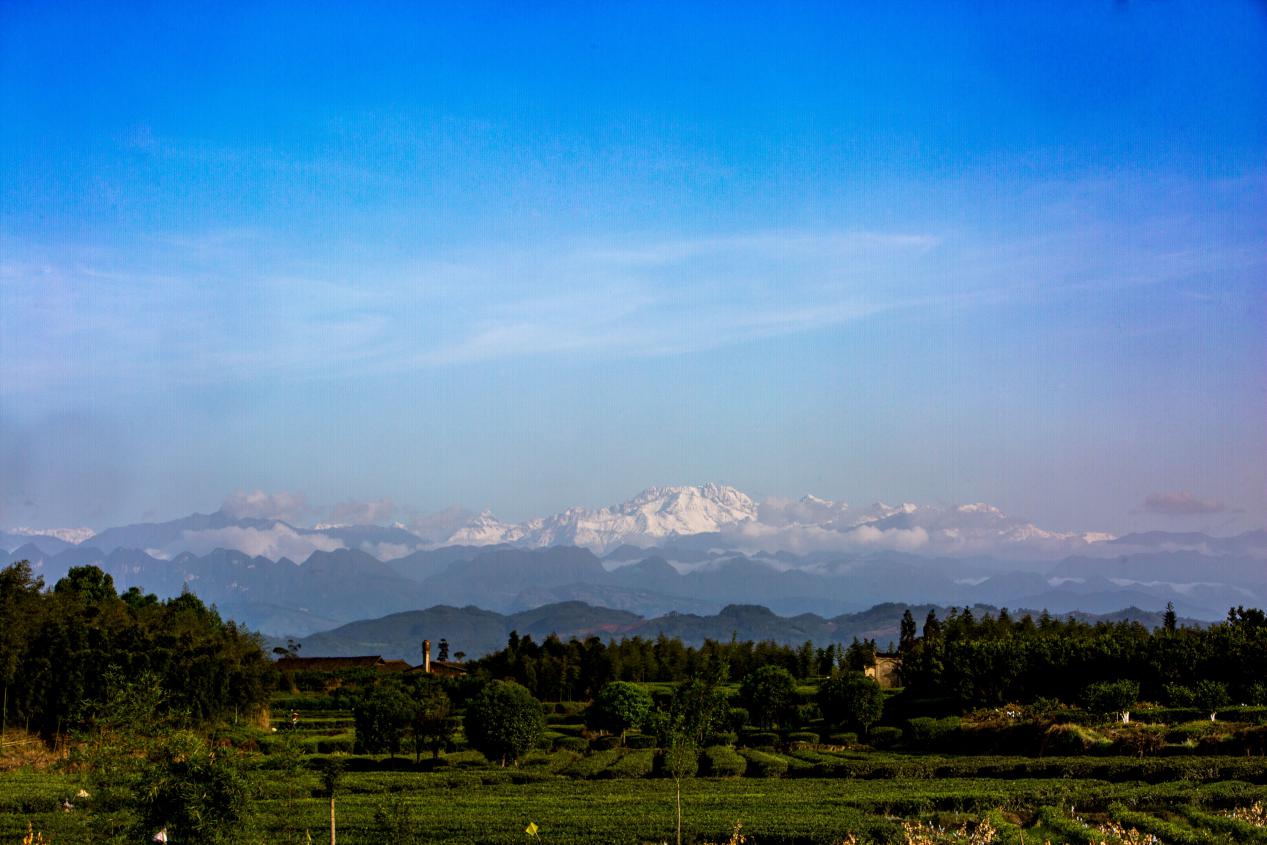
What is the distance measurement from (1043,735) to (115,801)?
37034mm

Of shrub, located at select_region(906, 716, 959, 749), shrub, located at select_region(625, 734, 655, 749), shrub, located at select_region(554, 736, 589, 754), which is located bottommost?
shrub, located at select_region(625, 734, 655, 749)

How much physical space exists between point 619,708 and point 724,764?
10.7 m

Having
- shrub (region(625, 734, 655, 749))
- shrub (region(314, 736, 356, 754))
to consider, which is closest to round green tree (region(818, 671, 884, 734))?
shrub (region(625, 734, 655, 749))

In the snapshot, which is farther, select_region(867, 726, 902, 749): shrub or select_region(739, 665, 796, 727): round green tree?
select_region(739, 665, 796, 727): round green tree

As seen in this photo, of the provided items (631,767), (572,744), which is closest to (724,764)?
(631,767)

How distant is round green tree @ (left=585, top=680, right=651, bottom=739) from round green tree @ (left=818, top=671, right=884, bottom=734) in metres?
8.85

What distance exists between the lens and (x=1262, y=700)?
2034 inches

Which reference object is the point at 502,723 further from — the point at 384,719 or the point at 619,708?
the point at 619,708

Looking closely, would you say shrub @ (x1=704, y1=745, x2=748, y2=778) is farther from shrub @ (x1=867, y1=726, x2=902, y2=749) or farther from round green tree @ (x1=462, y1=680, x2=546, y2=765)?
shrub @ (x1=867, y1=726, x2=902, y2=749)

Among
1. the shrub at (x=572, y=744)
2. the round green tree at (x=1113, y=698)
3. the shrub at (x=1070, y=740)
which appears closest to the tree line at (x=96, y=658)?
the shrub at (x=572, y=744)

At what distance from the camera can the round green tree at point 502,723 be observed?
44250 mm

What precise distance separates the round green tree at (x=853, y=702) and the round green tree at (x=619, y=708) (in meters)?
8.85

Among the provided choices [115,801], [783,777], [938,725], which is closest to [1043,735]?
[938,725]

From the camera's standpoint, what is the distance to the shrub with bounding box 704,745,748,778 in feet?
141
